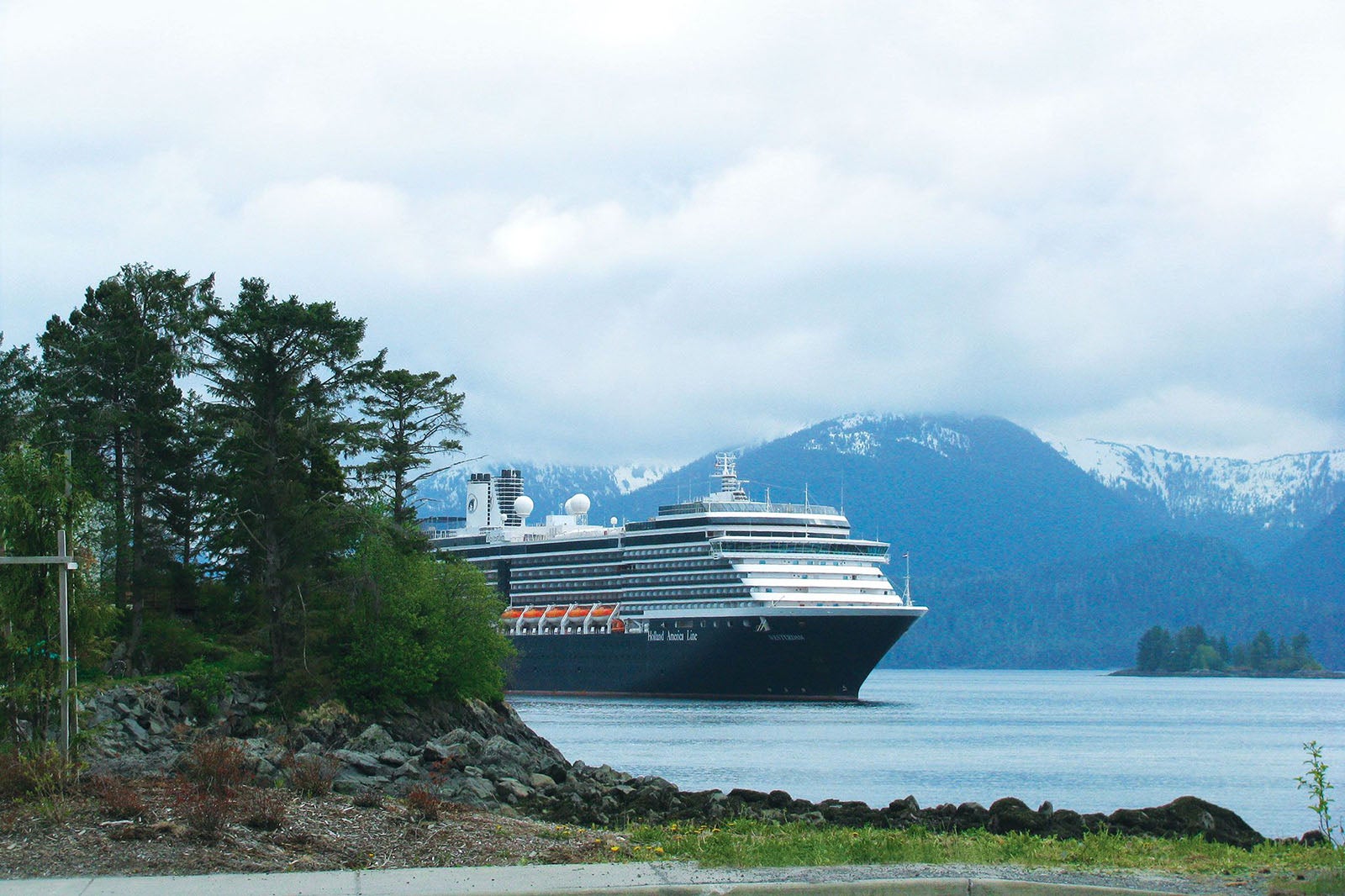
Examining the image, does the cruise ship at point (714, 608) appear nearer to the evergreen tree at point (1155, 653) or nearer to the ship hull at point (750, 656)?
the ship hull at point (750, 656)

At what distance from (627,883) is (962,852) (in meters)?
3.62

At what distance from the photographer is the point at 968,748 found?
4941 centimetres

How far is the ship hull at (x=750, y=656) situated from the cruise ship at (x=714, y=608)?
0.07 meters

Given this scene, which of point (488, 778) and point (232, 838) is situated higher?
point (232, 838)

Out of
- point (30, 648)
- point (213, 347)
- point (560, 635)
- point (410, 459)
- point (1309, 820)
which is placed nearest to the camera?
point (30, 648)

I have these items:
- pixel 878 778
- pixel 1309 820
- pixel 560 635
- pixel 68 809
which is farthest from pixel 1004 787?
pixel 560 635

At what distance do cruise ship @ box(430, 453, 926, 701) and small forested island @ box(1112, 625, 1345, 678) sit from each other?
115 metres

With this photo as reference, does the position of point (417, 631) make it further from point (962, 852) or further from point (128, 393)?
point (962, 852)

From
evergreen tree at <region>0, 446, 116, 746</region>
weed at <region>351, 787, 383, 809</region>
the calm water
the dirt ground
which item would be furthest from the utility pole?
the calm water

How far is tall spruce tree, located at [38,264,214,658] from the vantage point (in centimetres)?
3884

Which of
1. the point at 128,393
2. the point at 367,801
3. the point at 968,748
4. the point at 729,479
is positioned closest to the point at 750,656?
the point at 729,479

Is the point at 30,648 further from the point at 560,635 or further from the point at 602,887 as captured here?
the point at 560,635

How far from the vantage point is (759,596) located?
7350 centimetres

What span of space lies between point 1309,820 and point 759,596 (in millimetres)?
44003
